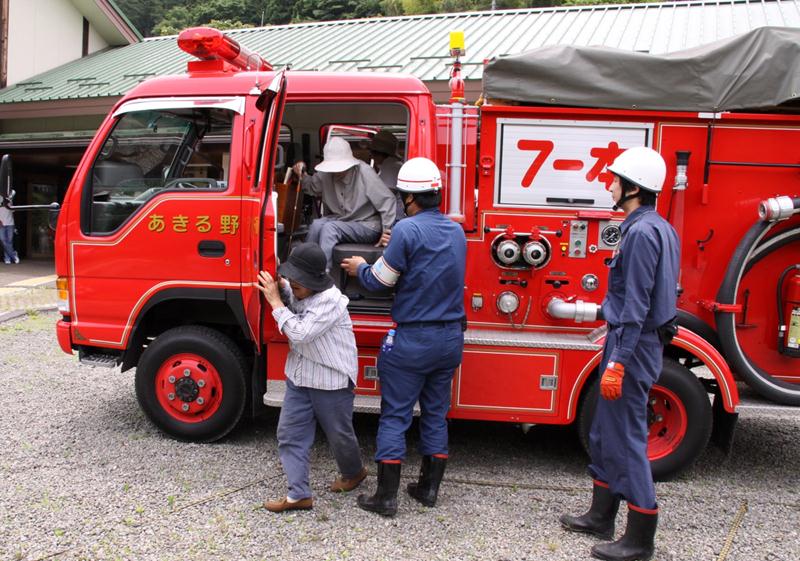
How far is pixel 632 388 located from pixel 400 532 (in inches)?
55.0

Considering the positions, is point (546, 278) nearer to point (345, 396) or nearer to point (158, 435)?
point (345, 396)

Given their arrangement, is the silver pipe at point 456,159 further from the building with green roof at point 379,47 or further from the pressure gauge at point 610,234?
the building with green roof at point 379,47

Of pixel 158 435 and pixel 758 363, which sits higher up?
pixel 758 363

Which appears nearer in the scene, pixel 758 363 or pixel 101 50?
pixel 758 363

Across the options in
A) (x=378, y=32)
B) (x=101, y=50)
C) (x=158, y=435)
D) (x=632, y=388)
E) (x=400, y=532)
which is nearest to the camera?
(x=632, y=388)

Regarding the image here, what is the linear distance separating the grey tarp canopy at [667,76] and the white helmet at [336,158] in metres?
1.06

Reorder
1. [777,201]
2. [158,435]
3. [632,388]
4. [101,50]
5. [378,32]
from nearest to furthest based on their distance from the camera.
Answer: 1. [632,388]
2. [777,201]
3. [158,435]
4. [378,32]
5. [101,50]

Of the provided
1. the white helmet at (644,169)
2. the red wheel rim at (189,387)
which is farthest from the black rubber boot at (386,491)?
the white helmet at (644,169)

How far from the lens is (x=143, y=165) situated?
4473 mm

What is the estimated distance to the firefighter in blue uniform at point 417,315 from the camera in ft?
11.6

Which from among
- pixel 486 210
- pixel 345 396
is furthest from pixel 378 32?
pixel 345 396

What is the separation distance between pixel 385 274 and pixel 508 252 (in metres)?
0.93

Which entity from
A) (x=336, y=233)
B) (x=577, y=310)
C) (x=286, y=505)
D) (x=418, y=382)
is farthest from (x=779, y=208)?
(x=286, y=505)

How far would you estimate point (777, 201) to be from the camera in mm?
3881
